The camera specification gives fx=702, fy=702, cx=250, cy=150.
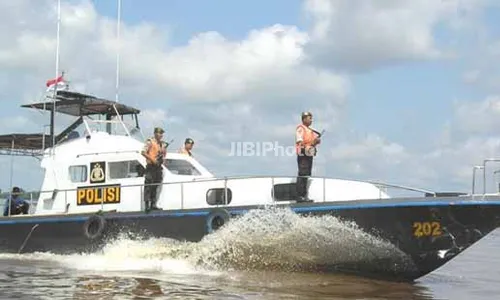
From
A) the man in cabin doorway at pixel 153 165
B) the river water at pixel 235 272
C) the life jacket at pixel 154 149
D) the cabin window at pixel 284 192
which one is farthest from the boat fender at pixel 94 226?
the cabin window at pixel 284 192

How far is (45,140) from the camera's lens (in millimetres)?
15039

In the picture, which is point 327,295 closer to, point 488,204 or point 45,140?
point 488,204

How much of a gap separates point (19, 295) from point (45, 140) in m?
6.65

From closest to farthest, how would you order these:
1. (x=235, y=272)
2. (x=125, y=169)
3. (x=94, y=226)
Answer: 1. (x=235, y=272)
2. (x=94, y=226)
3. (x=125, y=169)

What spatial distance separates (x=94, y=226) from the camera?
13156 millimetres

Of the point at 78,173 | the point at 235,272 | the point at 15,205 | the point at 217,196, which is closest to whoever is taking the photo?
the point at 235,272

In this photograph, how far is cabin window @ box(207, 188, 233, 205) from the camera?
12477mm

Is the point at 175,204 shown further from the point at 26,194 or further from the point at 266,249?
the point at 26,194

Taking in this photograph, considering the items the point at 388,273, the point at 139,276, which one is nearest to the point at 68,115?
the point at 139,276

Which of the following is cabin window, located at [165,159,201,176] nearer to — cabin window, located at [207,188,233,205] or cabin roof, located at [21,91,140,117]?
cabin window, located at [207,188,233,205]

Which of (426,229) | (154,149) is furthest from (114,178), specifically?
(426,229)

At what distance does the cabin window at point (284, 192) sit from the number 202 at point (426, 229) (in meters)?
2.13

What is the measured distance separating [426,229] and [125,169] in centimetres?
605

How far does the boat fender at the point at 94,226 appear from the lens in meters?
13.0
